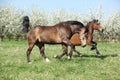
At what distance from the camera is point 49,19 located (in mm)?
83125

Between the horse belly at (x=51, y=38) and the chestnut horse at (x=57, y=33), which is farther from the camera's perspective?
the horse belly at (x=51, y=38)

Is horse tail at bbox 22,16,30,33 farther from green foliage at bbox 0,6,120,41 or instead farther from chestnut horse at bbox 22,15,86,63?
green foliage at bbox 0,6,120,41

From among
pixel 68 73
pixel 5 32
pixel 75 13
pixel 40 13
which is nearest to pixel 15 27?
pixel 5 32

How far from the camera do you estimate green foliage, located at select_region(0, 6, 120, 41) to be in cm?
7012

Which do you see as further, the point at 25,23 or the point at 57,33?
the point at 25,23

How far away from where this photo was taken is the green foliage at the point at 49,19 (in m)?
70.1

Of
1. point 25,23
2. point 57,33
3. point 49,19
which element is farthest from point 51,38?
point 49,19

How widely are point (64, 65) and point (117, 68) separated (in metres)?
2.46

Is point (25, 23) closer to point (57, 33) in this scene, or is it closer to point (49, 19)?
point (57, 33)

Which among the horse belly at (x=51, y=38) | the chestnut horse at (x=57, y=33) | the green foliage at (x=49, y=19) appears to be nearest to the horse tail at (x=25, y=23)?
the chestnut horse at (x=57, y=33)

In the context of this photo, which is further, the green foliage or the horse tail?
the green foliage

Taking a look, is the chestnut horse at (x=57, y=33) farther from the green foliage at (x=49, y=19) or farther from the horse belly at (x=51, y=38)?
the green foliage at (x=49, y=19)

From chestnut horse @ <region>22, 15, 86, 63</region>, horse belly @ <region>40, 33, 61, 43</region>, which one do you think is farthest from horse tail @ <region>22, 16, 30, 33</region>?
horse belly @ <region>40, 33, 61, 43</region>

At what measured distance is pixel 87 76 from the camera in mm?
12469
